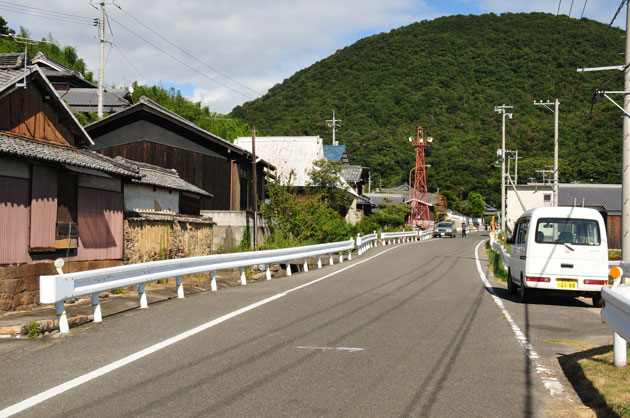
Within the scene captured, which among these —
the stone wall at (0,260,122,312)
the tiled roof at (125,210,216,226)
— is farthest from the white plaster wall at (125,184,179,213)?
the stone wall at (0,260,122,312)

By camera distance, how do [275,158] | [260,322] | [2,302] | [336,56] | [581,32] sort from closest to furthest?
[260,322] < [2,302] < [275,158] < [581,32] < [336,56]

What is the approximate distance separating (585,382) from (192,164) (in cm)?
3022

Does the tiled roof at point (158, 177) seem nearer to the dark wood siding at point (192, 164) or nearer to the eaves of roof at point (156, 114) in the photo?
the eaves of roof at point (156, 114)

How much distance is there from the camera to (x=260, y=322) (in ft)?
33.4

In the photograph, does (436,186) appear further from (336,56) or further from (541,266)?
(541,266)

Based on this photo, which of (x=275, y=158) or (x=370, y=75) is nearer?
(x=275, y=158)

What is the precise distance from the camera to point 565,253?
46.9 feet

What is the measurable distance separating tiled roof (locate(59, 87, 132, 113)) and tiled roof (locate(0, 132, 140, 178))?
39284 mm

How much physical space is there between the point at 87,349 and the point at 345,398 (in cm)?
382

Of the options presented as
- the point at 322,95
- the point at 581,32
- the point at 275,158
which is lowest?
the point at 275,158

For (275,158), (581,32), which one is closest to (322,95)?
(581,32)

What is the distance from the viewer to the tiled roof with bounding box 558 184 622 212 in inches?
2322

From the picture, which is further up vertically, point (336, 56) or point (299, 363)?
point (336, 56)

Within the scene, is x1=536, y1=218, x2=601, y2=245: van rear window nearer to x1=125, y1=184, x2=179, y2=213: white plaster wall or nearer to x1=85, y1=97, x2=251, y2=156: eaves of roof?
x1=125, y1=184, x2=179, y2=213: white plaster wall
